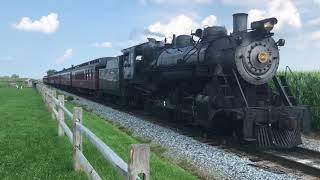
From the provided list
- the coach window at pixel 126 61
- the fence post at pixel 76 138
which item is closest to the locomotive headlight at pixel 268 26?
the fence post at pixel 76 138

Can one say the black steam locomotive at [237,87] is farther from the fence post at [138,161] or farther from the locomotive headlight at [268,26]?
the fence post at [138,161]

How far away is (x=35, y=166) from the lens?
8.77m

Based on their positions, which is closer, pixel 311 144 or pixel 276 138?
pixel 276 138

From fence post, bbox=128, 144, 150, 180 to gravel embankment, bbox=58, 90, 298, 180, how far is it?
550 centimetres

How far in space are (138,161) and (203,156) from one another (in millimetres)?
7934

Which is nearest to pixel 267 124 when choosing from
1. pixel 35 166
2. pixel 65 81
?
Answer: pixel 35 166

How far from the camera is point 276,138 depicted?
13352 mm

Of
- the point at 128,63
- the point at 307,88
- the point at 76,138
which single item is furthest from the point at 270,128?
the point at 128,63

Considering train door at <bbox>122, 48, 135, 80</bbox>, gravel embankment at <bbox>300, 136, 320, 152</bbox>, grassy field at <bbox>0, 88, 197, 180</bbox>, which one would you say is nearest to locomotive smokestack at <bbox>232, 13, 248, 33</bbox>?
gravel embankment at <bbox>300, 136, 320, 152</bbox>

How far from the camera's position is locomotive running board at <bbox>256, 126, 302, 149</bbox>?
1316 centimetres

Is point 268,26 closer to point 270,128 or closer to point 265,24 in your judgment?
point 265,24

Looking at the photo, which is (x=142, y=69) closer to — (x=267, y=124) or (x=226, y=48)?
(x=226, y=48)

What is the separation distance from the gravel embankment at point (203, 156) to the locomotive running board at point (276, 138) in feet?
3.61

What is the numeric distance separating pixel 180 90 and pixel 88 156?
27.0 feet
